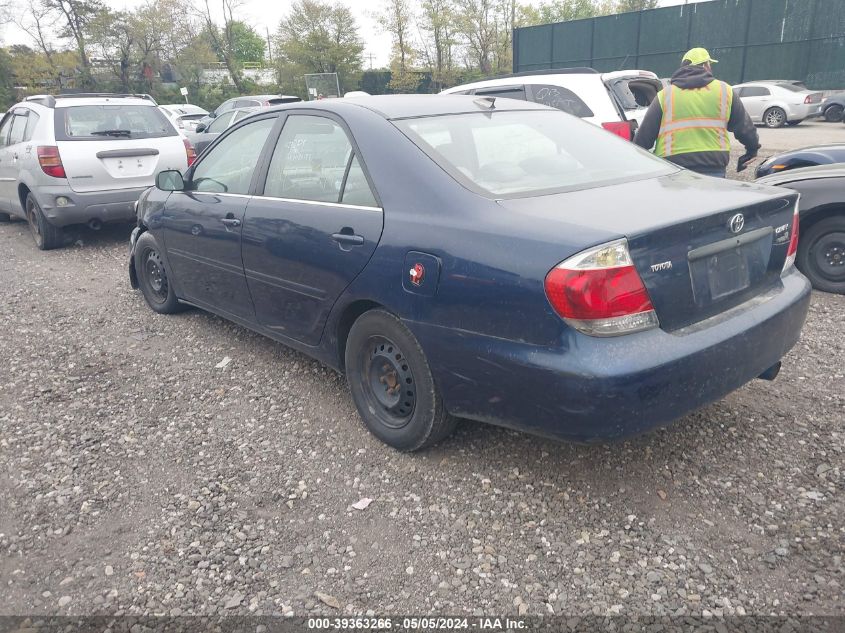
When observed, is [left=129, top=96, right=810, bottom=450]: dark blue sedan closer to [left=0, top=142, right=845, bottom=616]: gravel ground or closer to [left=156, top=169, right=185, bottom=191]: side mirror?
[left=0, top=142, right=845, bottom=616]: gravel ground

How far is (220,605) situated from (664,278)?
2039 millimetres

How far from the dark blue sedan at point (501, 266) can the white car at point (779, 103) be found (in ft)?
68.1

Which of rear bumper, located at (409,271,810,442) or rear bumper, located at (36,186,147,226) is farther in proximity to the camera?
rear bumper, located at (36,186,147,226)

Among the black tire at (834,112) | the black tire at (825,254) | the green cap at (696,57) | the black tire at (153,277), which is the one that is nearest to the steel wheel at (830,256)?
the black tire at (825,254)

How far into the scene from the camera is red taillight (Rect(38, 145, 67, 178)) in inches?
296

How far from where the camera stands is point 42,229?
316 inches

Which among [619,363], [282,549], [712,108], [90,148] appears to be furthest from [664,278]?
[90,148]

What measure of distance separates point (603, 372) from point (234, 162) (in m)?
2.95

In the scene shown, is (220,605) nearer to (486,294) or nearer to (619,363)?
(486,294)

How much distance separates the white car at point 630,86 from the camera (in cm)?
831

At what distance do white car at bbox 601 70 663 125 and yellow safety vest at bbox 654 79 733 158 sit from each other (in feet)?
8.37

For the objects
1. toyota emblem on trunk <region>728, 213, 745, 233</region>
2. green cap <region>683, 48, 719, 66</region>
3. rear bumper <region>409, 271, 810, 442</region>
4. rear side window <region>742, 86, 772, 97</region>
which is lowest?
rear side window <region>742, 86, 772, 97</region>

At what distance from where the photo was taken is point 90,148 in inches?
303

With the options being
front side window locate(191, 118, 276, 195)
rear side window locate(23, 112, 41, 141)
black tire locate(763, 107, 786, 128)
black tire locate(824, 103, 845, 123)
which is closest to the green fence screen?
black tire locate(824, 103, 845, 123)
